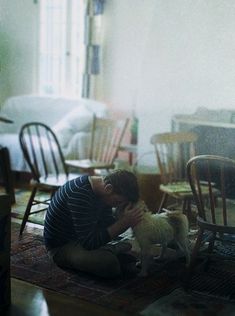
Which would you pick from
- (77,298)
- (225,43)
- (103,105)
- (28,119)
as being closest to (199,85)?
(225,43)

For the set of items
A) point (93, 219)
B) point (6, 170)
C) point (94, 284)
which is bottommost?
point (94, 284)

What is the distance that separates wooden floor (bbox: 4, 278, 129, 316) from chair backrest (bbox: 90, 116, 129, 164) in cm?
179

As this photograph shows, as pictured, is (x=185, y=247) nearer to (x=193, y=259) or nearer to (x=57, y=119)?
(x=193, y=259)

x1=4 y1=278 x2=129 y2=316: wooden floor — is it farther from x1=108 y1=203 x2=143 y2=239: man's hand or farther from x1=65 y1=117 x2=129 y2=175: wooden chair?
x1=65 y1=117 x2=129 y2=175: wooden chair

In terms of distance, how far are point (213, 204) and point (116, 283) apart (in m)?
0.56

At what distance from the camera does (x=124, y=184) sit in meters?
2.25

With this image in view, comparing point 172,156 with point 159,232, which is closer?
point 159,232

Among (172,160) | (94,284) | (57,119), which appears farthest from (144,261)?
(57,119)

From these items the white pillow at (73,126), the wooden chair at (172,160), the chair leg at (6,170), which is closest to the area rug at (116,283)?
the wooden chair at (172,160)

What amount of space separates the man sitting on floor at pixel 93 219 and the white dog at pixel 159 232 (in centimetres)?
6

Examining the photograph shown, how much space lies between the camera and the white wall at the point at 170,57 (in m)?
2.47

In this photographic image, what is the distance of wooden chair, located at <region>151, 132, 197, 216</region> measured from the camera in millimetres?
2992

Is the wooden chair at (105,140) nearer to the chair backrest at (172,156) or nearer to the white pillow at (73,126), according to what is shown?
the white pillow at (73,126)

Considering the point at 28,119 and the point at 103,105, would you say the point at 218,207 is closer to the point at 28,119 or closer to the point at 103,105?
the point at 103,105
